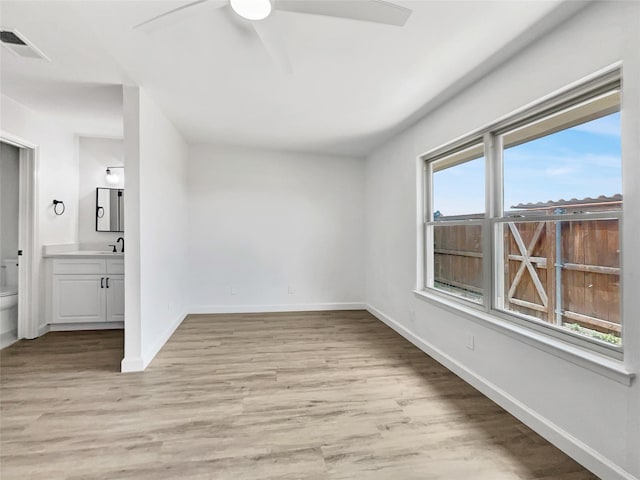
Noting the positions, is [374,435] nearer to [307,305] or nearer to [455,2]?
[455,2]

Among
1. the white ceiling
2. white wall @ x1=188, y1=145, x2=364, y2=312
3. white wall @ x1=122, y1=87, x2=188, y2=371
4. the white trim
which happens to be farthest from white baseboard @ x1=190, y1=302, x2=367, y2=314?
the white ceiling

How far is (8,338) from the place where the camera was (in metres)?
3.08

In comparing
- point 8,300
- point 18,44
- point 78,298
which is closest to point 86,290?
point 78,298

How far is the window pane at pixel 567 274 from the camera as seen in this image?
4.96 feet

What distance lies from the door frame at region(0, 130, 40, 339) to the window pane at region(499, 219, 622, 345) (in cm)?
457

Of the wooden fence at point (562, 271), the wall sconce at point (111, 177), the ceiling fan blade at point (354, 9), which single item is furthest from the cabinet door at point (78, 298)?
the wooden fence at point (562, 271)

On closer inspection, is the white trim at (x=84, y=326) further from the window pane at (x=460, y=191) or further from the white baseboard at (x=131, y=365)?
the window pane at (x=460, y=191)

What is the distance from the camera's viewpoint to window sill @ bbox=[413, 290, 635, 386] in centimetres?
135

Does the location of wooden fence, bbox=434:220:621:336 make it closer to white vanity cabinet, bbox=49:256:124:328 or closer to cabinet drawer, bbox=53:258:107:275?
white vanity cabinet, bbox=49:256:124:328

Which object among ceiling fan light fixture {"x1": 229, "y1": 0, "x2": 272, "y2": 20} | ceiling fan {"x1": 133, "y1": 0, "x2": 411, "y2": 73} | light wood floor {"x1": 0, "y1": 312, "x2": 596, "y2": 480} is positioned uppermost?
ceiling fan {"x1": 133, "y1": 0, "x2": 411, "y2": 73}

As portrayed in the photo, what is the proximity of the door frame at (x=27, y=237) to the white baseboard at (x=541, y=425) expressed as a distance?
4.26 meters

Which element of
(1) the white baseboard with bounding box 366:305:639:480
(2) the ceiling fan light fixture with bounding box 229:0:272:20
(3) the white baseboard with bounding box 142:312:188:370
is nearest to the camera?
(2) the ceiling fan light fixture with bounding box 229:0:272:20

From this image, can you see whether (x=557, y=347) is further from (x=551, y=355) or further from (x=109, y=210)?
(x=109, y=210)

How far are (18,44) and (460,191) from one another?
11.4ft
